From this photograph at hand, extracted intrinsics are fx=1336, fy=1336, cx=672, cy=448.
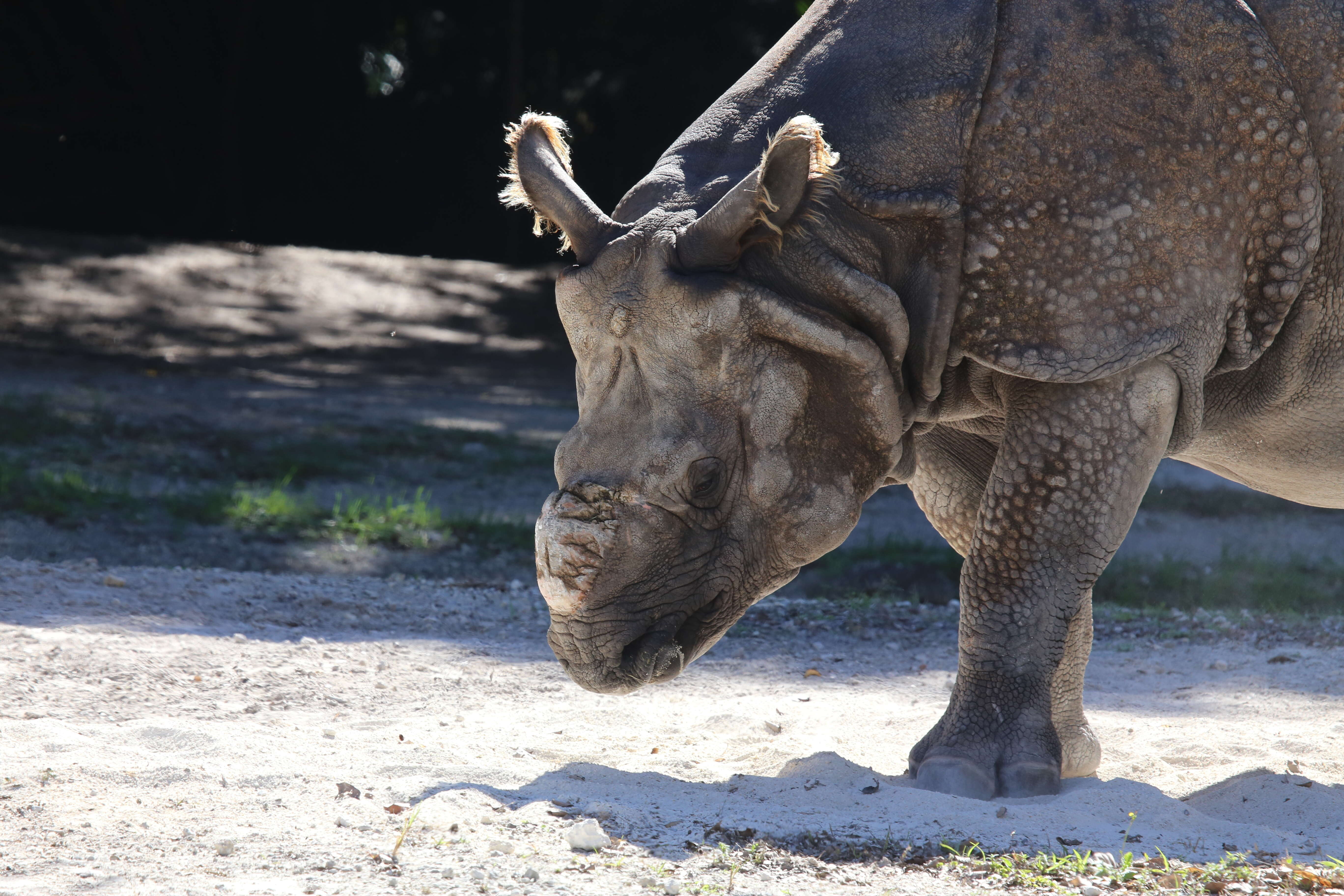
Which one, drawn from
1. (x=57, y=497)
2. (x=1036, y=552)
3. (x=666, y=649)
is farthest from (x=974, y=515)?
(x=57, y=497)

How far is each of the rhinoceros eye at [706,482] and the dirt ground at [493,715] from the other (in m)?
0.82

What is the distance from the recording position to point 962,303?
3.65m

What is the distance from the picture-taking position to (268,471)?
9.13m

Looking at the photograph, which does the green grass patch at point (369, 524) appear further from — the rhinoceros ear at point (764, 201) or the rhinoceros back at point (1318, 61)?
the rhinoceros back at point (1318, 61)

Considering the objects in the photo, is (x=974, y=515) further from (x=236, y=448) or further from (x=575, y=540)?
(x=236, y=448)

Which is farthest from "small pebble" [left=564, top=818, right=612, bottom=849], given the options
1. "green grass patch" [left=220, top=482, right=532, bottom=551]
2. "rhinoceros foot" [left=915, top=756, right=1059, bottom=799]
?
"green grass patch" [left=220, top=482, right=532, bottom=551]

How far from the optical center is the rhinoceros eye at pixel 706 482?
357 cm

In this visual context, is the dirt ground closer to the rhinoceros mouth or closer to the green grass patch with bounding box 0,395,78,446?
the green grass patch with bounding box 0,395,78,446

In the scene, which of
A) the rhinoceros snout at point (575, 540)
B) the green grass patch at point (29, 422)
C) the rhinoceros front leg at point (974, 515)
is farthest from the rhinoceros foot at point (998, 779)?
the green grass patch at point (29, 422)

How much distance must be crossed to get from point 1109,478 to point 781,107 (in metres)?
1.38

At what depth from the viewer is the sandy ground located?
9.89 ft

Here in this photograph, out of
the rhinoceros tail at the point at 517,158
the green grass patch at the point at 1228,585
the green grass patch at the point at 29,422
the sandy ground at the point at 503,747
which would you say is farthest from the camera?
the green grass patch at the point at 29,422

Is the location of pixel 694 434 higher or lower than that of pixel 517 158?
lower

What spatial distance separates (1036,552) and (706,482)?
93cm
